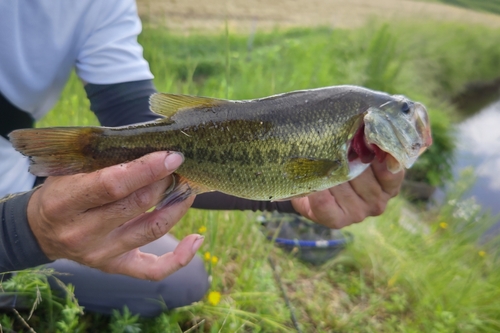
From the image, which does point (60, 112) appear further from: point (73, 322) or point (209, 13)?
point (209, 13)

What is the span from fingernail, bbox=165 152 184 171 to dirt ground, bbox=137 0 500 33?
8.44 metres

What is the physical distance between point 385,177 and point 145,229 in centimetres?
108

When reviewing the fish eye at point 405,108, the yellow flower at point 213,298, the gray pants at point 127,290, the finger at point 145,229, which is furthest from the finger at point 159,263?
the fish eye at point 405,108

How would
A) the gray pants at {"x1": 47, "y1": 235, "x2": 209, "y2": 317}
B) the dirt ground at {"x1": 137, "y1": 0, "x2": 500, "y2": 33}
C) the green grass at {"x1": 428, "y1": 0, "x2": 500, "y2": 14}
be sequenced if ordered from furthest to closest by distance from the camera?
the green grass at {"x1": 428, "y1": 0, "x2": 500, "y2": 14} → the dirt ground at {"x1": 137, "y1": 0, "x2": 500, "y2": 33} → the gray pants at {"x1": 47, "y1": 235, "x2": 209, "y2": 317}

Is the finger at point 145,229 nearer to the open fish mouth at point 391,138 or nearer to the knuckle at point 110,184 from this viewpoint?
the knuckle at point 110,184

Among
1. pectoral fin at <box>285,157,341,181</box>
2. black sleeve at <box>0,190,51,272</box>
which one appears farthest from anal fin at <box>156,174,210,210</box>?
black sleeve at <box>0,190,51,272</box>

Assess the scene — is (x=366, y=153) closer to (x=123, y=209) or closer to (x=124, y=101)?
(x=123, y=209)

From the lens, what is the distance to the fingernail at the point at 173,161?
1.27 metres

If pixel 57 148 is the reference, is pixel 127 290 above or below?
below

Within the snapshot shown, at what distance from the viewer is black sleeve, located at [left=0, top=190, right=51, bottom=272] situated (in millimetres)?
1445

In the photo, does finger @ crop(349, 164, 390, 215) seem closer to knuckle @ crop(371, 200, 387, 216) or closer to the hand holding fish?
knuckle @ crop(371, 200, 387, 216)

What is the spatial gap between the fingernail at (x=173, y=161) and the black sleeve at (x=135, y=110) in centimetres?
80

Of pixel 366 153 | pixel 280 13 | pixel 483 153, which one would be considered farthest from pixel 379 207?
pixel 280 13

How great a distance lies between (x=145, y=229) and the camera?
56.2 inches
